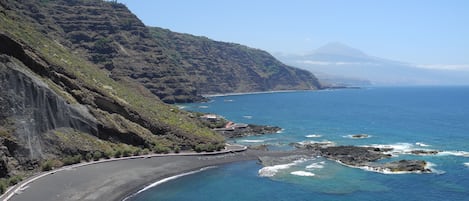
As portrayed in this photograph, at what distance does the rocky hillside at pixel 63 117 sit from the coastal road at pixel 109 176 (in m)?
2.08

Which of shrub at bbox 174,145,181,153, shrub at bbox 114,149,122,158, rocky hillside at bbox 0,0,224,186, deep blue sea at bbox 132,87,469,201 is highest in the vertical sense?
rocky hillside at bbox 0,0,224,186

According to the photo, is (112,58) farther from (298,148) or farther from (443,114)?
(443,114)

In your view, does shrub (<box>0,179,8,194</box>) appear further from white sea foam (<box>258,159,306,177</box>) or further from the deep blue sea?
white sea foam (<box>258,159,306,177</box>)

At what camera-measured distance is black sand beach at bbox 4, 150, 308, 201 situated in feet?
162

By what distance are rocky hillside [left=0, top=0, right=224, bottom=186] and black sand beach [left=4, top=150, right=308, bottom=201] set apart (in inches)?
112

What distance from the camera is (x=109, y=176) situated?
58.0 meters

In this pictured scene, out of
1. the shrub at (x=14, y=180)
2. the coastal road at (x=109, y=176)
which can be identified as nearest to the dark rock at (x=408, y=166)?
the coastal road at (x=109, y=176)

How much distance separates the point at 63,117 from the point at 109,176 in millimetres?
12616

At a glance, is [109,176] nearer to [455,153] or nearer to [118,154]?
[118,154]

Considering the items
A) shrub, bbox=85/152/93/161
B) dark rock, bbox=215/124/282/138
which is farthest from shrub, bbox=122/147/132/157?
dark rock, bbox=215/124/282/138

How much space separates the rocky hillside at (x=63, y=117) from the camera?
56875mm

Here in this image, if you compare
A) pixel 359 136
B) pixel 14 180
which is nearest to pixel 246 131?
pixel 359 136

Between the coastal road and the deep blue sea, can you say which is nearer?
the coastal road

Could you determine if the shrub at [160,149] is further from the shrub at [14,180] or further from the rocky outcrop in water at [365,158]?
the shrub at [14,180]
